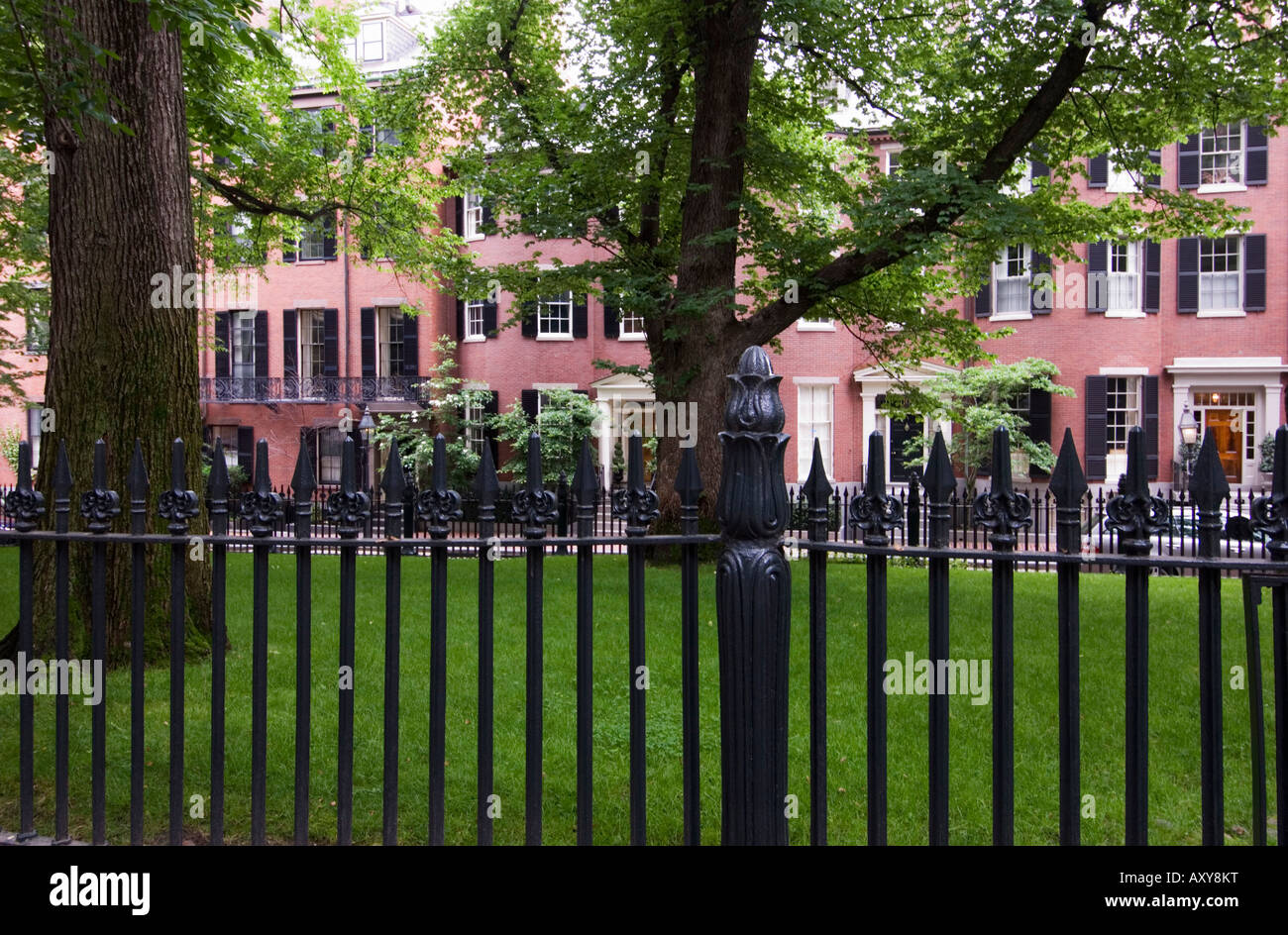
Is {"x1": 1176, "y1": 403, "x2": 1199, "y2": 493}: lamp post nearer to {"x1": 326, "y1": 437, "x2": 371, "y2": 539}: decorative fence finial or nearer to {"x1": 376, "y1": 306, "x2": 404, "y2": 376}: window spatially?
{"x1": 376, "y1": 306, "x2": 404, "y2": 376}: window

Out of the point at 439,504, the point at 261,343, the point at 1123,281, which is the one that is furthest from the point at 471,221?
the point at 439,504

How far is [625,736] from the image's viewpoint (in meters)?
5.82

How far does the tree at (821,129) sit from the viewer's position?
1260cm

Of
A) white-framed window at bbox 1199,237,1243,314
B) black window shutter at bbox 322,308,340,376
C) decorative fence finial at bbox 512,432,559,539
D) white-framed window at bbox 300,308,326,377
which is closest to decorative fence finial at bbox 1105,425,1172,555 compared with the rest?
decorative fence finial at bbox 512,432,559,539

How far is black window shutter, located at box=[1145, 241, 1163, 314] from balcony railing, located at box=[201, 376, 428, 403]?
21.5 m

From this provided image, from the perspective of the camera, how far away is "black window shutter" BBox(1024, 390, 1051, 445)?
26.8 m

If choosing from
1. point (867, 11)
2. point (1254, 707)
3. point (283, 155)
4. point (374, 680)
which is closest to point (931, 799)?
point (1254, 707)

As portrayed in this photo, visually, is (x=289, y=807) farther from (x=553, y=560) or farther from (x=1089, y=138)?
(x=1089, y=138)

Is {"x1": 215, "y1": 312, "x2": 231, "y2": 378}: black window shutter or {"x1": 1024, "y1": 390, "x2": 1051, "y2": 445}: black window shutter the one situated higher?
{"x1": 215, "y1": 312, "x2": 231, "y2": 378}: black window shutter

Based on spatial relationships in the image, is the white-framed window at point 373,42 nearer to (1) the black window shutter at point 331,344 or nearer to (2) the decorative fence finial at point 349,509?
(1) the black window shutter at point 331,344

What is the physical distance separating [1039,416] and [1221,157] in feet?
27.5

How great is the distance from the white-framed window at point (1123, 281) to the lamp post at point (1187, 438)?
312 centimetres

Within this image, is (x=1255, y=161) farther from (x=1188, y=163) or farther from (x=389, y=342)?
(x=389, y=342)

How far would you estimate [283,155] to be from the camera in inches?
704
